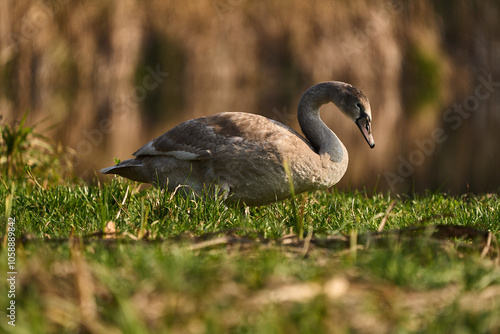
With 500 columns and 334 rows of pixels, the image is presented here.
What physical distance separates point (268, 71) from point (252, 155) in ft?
21.1

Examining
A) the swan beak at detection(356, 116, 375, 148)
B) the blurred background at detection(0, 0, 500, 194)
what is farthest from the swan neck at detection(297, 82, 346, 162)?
the blurred background at detection(0, 0, 500, 194)

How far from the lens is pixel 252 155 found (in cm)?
424

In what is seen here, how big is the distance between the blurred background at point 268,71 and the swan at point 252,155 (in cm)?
375

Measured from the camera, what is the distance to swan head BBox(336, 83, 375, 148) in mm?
4656

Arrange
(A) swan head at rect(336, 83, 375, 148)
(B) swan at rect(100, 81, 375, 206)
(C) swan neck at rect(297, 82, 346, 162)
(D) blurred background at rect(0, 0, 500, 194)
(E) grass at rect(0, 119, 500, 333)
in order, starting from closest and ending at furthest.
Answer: (E) grass at rect(0, 119, 500, 333) < (B) swan at rect(100, 81, 375, 206) < (C) swan neck at rect(297, 82, 346, 162) < (A) swan head at rect(336, 83, 375, 148) < (D) blurred background at rect(0, 0, 500, 194)

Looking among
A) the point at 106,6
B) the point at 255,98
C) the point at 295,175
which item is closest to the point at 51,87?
the point at 106,6

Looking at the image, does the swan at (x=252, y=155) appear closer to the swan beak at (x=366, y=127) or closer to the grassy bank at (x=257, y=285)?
the swan beak at (x=366, y=127)

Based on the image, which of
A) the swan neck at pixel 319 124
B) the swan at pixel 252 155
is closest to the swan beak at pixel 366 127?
the swan at pixel 252 155

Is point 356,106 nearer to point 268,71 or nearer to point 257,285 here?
point 257,285

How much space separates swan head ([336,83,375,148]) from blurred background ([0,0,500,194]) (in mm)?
3728

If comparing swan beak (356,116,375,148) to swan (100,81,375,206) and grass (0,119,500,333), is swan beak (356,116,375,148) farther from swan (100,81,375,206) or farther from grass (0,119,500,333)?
grass (0,119,500,333)

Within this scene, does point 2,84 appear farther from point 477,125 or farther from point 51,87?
point 477,125

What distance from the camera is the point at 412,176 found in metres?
9.29

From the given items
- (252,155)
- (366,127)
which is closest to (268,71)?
(366,127)
